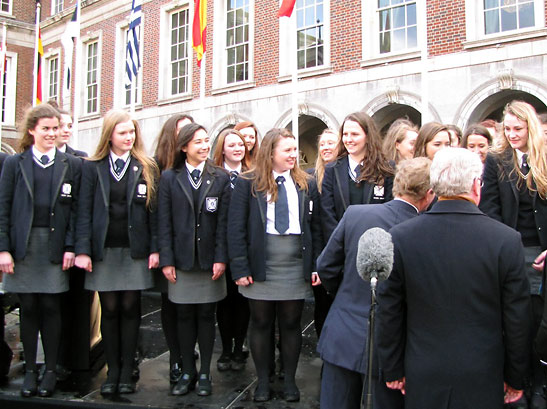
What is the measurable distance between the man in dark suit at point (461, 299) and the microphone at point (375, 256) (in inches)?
10.3

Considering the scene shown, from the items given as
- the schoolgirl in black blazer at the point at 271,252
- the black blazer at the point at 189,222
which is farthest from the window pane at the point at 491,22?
the black blazer at the point at 189,222

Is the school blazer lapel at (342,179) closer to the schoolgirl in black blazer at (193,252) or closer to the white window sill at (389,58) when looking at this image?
the schoolgirl in black blazer at (193,252)

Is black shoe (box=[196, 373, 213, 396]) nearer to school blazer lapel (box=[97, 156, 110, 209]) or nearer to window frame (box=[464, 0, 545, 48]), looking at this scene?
school blazer lapel (box=[97, 156, 110, 209])

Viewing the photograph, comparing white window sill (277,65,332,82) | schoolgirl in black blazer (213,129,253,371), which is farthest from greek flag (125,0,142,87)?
schoolgirl in black blazer (213,129,253,371)

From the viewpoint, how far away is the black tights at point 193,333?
3.99 metres

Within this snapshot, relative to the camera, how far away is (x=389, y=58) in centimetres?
1148

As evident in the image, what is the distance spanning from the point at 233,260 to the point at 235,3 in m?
12.8

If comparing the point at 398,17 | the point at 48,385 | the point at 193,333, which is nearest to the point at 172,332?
the point at 193,333

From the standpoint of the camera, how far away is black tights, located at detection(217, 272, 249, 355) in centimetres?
460

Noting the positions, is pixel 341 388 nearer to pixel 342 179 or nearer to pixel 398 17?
pixel 342 179

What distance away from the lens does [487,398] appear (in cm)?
229

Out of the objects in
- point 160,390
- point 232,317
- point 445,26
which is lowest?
point 160,390

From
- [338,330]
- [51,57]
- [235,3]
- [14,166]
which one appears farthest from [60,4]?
[338,330]

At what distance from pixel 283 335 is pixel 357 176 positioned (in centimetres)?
134
